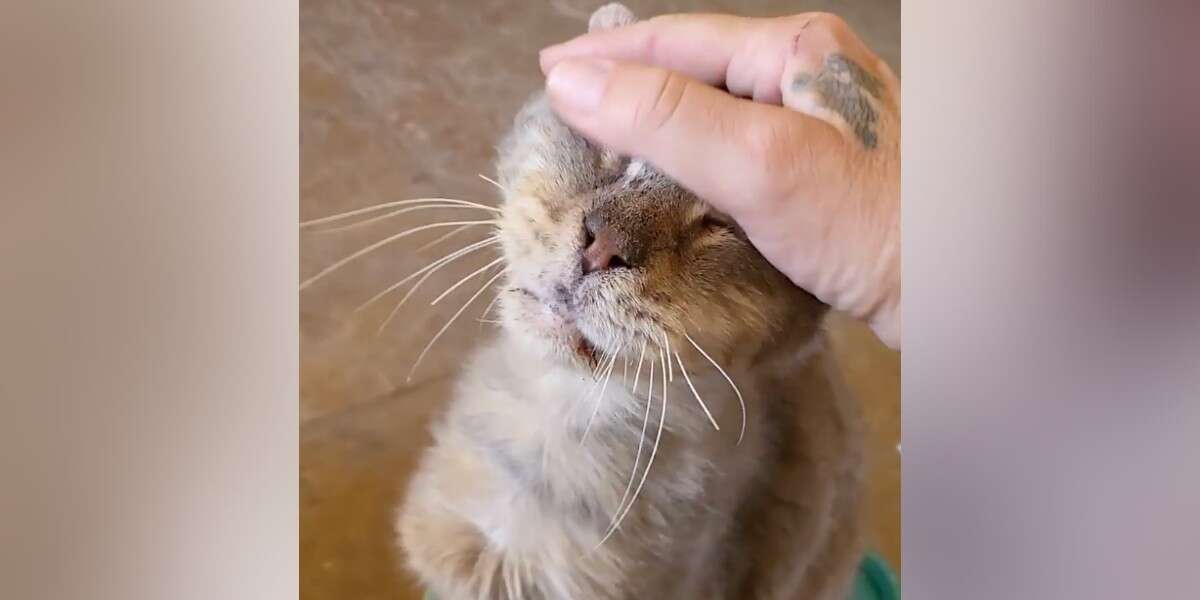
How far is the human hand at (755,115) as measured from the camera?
742 mm

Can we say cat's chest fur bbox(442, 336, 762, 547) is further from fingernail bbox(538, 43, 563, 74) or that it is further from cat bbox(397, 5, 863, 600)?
fingernail bbox(538, 43, 563, 74)

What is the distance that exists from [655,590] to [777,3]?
1.59 feet

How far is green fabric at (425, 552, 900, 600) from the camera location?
817 millimetres

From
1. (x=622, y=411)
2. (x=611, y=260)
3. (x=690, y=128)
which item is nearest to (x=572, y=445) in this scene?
(x=622, y=411)

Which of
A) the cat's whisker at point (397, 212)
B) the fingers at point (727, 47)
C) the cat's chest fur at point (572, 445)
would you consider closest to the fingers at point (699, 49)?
the fingers at point (727, 47)

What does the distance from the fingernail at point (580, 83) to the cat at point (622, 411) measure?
2 cm

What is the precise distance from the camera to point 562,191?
2.42 feet

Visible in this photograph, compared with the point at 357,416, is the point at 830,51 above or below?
above

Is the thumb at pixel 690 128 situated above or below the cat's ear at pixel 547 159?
above

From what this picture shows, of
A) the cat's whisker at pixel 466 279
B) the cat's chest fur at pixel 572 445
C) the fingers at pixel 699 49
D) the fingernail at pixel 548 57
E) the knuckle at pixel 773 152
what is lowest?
the cat's chest fur at pixel 572 445

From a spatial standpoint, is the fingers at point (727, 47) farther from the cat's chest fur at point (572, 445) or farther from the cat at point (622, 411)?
the cat's chest fur at point (572, 445)

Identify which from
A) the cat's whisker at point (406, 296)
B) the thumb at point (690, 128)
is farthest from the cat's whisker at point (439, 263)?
the thumb at point (690, 128)
